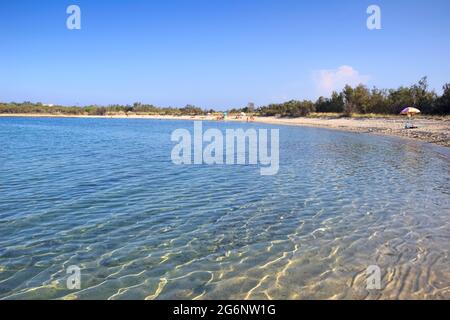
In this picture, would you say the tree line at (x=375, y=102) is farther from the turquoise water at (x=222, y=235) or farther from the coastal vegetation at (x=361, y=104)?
the turquoise water at (x=222, y=235)

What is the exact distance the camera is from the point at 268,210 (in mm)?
10672

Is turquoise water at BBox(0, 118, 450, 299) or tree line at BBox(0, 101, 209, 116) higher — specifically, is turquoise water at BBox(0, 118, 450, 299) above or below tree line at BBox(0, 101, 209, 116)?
below

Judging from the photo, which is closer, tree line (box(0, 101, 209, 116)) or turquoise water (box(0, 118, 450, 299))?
turquoise water (box(0, 118, 450, 299))

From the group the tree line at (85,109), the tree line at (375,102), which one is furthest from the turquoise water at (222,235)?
the tree line at (85,109)

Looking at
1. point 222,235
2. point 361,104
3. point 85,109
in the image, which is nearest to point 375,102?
point 361,104

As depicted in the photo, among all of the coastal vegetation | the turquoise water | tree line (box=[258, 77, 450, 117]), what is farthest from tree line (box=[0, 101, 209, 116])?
the turquoise water

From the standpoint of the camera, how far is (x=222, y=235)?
27.9ft

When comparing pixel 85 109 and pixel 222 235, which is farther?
pixel 85 109

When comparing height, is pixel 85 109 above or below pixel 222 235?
above

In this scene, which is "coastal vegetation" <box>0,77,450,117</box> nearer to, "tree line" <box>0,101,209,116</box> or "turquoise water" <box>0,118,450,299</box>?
"tree line" <box>0,101,209,116</box>

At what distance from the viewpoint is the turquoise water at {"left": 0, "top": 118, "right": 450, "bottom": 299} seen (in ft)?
20.0

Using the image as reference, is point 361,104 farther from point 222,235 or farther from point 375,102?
point 222,235
